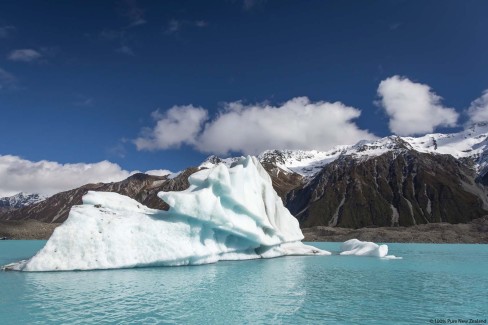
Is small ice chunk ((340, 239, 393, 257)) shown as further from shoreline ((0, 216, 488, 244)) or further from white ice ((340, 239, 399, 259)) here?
shoreline ((0, 216, 488, 244))

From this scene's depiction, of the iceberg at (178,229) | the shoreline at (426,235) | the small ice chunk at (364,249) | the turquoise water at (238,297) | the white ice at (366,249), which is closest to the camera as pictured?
the turquoise water at (238,297)

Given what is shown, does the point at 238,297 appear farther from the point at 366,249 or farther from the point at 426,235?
the point at 426,235

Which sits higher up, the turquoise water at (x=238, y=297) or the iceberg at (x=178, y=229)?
the iceberg at (x=178, y=229)

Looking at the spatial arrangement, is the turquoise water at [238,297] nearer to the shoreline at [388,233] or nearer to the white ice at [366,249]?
the white ice at [366,249]

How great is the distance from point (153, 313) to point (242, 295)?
579 centimetres

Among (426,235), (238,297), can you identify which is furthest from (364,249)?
(426,235)

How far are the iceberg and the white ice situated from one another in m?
11.3

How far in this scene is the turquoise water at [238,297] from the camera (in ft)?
54.7

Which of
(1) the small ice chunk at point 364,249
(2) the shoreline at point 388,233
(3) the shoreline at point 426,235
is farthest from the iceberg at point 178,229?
(2) the shoreline at point 388,233

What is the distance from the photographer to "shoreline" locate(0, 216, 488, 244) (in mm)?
112750

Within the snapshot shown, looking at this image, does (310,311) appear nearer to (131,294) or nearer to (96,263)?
(131,294)

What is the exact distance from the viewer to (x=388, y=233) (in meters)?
119

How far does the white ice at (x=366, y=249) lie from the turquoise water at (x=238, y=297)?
18.4 m

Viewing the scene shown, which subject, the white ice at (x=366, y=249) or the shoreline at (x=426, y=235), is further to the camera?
the shoreline at (x=426, y=235)
